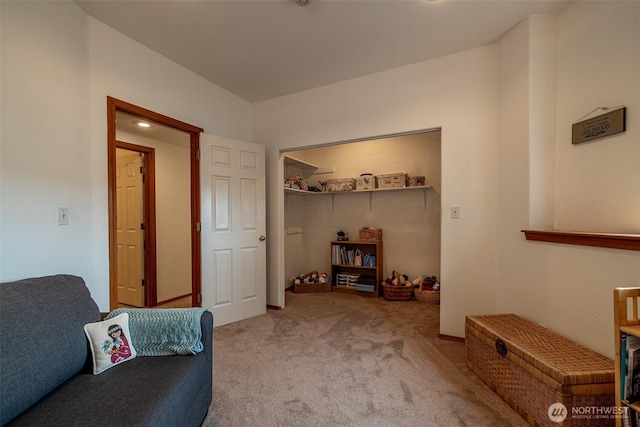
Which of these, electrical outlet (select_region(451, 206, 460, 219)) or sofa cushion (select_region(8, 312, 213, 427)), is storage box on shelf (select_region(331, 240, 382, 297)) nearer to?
electrical outlet (select_region(451, 206, 460, 219))

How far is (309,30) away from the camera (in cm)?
217

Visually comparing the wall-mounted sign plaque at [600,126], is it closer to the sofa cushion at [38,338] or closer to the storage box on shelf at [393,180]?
the storage box on shelf at [393,180]

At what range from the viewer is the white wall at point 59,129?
5.21 ft

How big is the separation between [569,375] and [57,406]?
2.19 meters

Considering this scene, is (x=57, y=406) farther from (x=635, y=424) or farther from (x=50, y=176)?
(x=635, y=424)

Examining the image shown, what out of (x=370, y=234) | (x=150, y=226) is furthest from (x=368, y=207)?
(x=150, y=226)

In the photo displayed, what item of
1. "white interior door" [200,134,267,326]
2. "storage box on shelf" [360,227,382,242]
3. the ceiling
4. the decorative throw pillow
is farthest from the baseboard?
the ceiling

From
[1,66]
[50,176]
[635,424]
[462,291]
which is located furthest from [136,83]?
[635,424]

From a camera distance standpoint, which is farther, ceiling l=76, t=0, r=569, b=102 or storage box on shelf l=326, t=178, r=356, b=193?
storage box on shelf l=326, t=178, r=356, b=193

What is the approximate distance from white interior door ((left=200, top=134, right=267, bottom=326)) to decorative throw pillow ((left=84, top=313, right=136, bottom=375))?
1.46 m

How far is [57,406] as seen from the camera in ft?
3.39

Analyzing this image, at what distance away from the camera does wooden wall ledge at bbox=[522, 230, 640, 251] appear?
137cm

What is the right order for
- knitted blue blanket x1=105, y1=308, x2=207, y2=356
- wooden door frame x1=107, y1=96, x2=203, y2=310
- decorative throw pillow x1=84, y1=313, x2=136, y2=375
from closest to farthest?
decorative throw pillow x1=84, y1=313, x2=136, y2=375
knitted blue blanket x1=105, y1=308, x2=207, y2=356
wooden door frame x1=107, y1=96, x2=203, y2=310

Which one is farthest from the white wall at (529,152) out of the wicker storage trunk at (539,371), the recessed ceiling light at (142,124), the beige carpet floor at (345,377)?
the recessed ceiling light at (142,124)
